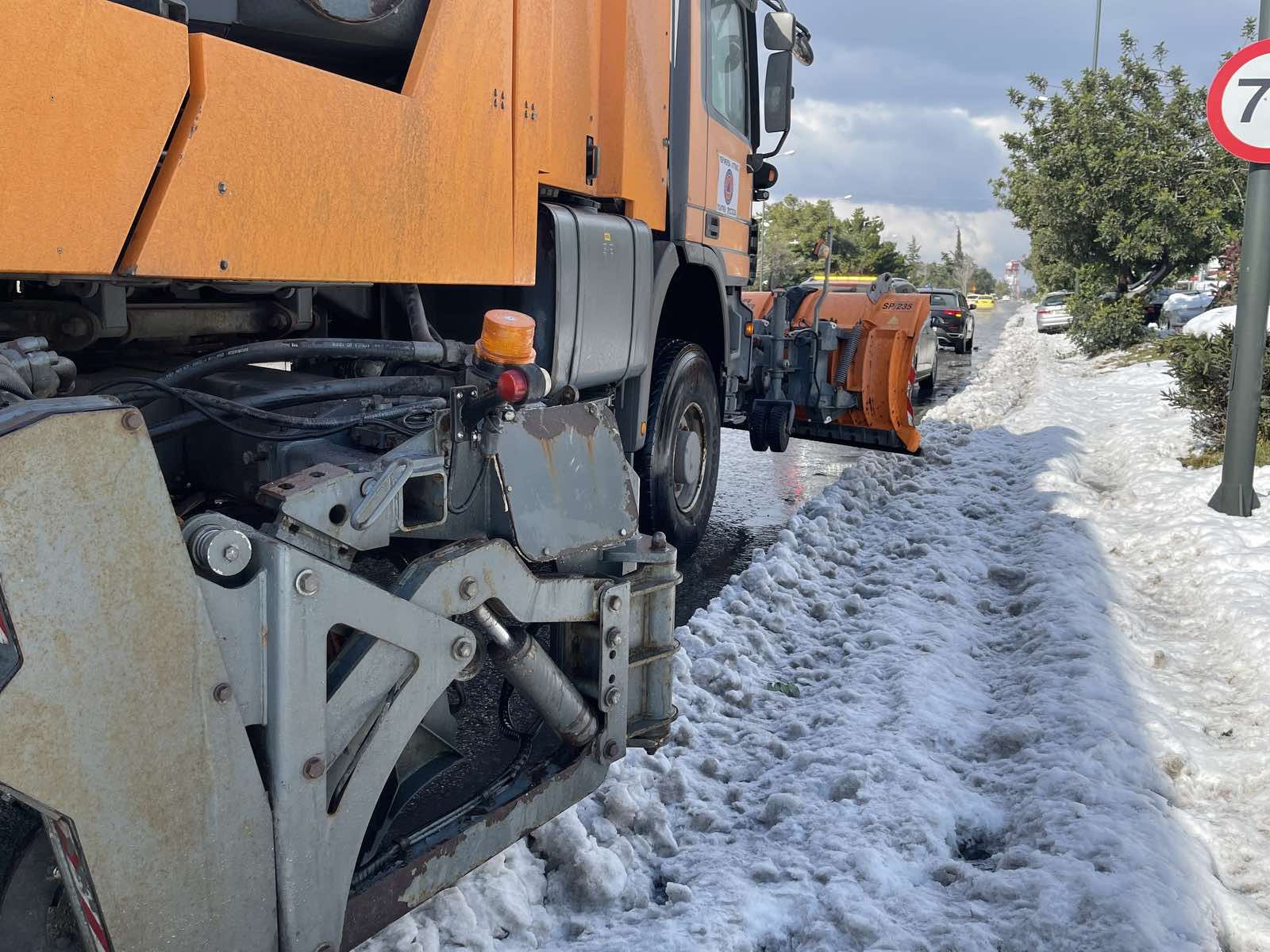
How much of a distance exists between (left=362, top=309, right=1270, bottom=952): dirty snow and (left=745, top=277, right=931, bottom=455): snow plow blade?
1.85 meters

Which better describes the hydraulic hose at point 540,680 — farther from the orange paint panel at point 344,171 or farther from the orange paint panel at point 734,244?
the orange paint panel at point 734,244

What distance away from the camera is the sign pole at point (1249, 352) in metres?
6.48

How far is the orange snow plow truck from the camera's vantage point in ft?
5.72

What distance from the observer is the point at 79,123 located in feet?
6.03

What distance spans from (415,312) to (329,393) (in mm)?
453

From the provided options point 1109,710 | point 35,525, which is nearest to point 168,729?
point 35,525

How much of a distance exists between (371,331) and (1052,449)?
745cm

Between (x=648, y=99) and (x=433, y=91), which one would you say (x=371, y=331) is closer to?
(x=433, y=91)

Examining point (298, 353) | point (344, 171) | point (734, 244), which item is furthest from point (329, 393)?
point (734, 244)

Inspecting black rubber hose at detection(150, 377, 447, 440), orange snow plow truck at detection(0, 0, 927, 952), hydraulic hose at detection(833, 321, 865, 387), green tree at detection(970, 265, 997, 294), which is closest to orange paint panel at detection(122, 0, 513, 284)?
orange snow plow truck at detection(0, 0, 927, 952)

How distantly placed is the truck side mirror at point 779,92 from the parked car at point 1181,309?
20373mm

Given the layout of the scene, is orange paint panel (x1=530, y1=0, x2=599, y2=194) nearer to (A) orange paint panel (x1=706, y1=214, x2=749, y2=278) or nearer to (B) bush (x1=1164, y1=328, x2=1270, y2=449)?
(A) orange paint panel (x1=706, y1=214, x2=749, y2=278)

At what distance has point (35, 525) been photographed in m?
1.63

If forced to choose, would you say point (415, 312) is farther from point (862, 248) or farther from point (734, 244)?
point (862, 248)
